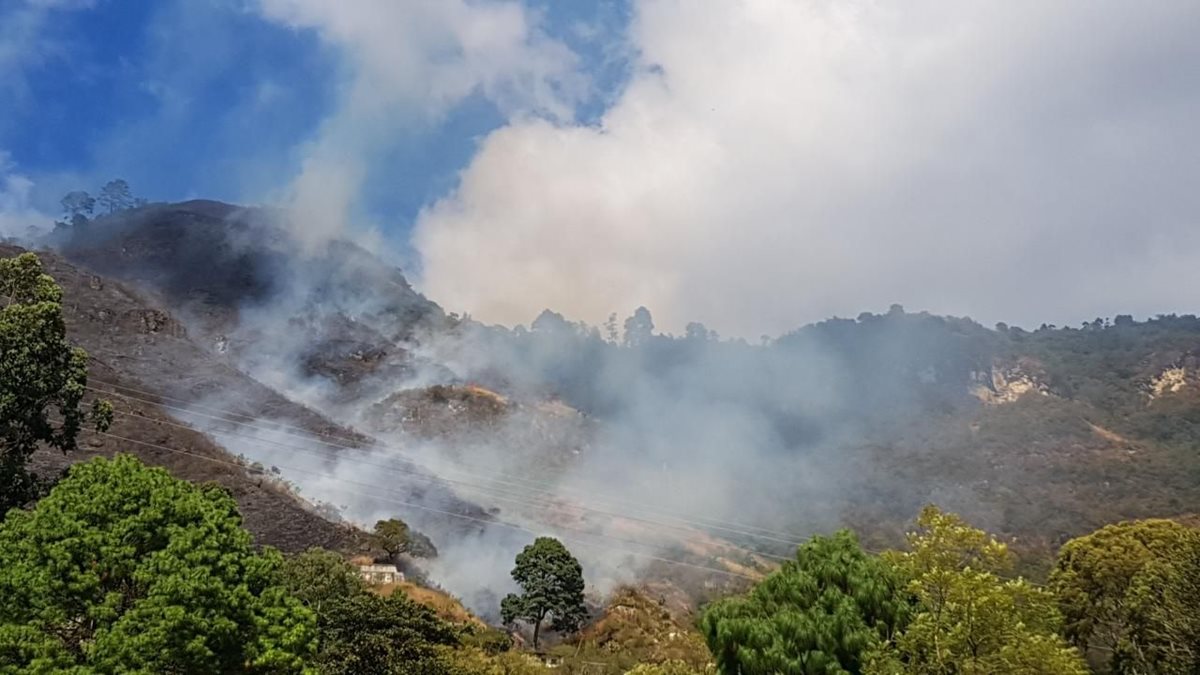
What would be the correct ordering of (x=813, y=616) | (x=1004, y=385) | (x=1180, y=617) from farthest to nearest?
(x=1004, y=385) → (x=1180, y=617) → (x=813, y=616)

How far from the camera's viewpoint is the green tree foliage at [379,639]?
22.0 metres

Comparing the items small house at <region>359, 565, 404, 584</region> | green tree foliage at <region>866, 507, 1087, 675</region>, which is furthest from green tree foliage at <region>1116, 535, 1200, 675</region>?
small house at <region>359, 565, 404, 584</region>

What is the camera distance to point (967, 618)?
12852mm

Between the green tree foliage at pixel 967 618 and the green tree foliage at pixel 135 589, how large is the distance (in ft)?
45.4

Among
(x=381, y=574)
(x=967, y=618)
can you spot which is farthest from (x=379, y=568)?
(x=967, y=618)

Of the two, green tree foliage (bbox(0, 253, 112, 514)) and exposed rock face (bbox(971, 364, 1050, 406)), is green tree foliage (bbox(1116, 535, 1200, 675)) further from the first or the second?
exposed rock face (bbox(971, 364, 1050, 406))

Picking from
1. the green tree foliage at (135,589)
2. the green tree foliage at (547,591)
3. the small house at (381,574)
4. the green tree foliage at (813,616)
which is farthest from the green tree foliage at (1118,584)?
the small house at (381,574)

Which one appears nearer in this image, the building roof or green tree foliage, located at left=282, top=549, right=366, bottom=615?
green tree foliage, located at left=282, top=549, right=366, bottom=615

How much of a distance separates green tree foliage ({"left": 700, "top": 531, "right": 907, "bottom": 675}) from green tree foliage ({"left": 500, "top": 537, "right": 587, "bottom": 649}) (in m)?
Answer: 31.6

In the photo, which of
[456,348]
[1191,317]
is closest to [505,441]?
[456,348]

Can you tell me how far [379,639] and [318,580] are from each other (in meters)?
10.4

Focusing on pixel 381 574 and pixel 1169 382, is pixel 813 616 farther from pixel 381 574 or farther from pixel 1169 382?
pixel 1169 382

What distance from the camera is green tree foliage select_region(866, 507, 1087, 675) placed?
12.3 meters

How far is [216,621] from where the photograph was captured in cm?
1688
